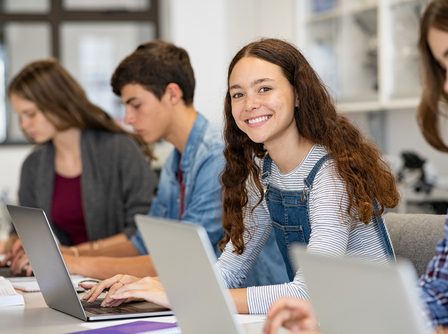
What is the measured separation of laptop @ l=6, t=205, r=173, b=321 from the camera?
183 cm

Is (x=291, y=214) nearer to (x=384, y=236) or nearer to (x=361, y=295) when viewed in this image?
(x=384, y=236)

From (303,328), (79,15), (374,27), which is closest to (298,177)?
(303,328)

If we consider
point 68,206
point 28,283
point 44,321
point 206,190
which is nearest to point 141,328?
point 44,321

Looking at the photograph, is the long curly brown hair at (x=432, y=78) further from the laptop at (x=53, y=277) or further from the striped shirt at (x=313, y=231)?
the laptop at (x=53, y=277)

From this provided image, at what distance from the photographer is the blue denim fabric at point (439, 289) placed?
1525 millimetres

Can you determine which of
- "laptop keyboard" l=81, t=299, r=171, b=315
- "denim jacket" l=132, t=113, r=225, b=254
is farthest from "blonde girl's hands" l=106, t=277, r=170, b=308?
"denim jacket" l=132, t=113, r=225, b=254

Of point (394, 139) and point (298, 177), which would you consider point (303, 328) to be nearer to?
point (298, 177)

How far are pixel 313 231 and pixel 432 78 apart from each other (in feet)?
1.31

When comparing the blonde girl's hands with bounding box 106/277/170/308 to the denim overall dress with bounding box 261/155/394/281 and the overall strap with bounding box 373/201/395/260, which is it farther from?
the overall strap with bounding box 373/201/395/260

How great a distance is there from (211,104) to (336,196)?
177 inches

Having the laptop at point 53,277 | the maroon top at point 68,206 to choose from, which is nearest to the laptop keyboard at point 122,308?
the laptop at point 53,277

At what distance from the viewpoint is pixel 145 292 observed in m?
1.83

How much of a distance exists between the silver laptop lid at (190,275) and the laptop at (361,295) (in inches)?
7.7

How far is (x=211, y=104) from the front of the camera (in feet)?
20.8
